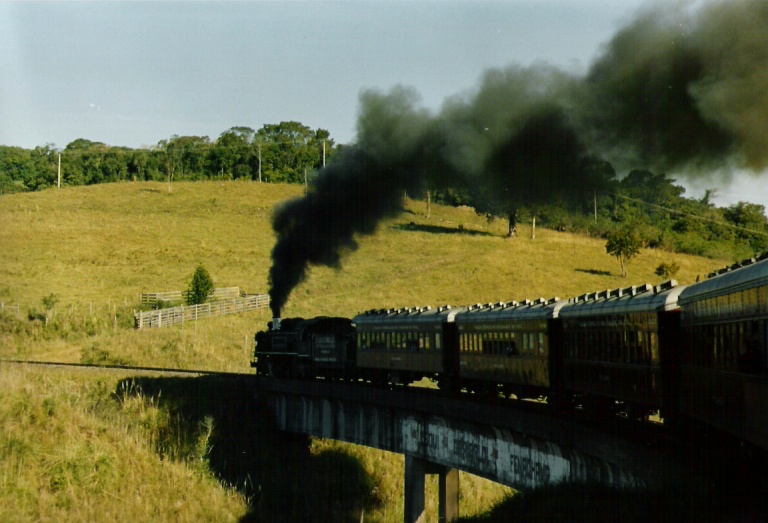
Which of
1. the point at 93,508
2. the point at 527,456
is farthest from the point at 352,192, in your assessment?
the point at 527,456

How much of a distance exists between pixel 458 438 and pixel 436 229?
75731 millimetres

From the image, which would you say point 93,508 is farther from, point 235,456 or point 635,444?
point 635,444

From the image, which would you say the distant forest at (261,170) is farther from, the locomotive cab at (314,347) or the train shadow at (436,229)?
the locomotive cab at (314,347)

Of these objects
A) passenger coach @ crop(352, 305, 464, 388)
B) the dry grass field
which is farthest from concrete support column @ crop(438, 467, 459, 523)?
the dry grass field

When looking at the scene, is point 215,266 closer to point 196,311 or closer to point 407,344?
point 196,311

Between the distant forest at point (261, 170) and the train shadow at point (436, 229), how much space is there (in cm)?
245

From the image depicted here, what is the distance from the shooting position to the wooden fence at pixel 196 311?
58250mm

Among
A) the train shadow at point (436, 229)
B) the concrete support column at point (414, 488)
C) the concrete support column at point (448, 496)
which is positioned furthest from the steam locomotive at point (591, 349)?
the train shadow at point (436, 229)

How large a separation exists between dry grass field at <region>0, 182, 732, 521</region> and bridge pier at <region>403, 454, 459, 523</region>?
4.01 meters

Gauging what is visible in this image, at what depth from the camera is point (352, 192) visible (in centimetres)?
3738

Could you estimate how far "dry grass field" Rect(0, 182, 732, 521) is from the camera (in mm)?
27188

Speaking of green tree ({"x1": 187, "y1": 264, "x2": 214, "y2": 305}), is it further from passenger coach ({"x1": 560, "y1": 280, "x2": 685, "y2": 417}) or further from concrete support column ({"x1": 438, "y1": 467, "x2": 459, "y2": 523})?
passenger coach ({"x1": 560, "y1": 280, "x2": 685, "y2": 417})

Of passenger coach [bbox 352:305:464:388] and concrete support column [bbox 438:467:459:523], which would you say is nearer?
concrete support column [bbox 438:467:459:523]

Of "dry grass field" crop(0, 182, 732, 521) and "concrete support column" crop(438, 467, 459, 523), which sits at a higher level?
"dry grass field" crop(0, 182, 732, 521)
